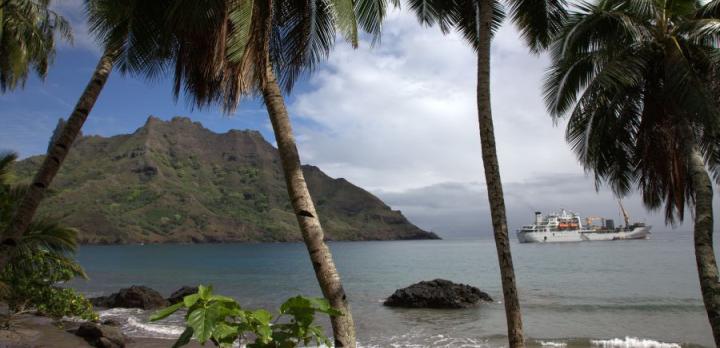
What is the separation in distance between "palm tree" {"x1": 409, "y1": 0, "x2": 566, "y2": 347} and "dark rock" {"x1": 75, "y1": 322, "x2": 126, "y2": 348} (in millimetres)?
11318

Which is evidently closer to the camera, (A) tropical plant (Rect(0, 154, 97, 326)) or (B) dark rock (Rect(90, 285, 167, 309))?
(A) tropical plant (Rect(0, 154, 97, 326))

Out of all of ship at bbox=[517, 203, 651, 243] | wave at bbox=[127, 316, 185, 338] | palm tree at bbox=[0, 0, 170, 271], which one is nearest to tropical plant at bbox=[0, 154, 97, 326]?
palm tree at bbox=[0, 0, 170, 271]

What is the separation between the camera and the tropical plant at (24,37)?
1160cm

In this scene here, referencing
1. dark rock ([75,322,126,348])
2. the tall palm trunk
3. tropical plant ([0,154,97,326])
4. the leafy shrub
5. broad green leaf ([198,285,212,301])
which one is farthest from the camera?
dark rock ([75,322,126,348])

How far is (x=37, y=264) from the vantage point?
39.6 feet

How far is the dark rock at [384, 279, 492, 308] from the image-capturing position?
26.4 m

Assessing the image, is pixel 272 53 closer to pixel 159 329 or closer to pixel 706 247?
pixel 706 247

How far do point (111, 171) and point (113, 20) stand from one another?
20256 cm

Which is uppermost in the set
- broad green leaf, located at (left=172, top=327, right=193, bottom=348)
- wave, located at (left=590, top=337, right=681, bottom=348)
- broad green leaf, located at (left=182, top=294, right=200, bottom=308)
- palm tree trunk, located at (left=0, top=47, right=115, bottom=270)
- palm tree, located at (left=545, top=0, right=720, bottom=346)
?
palm tree, located at (left=545, top=0, right=720, bottom=346)

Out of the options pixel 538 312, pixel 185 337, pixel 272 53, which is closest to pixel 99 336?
pixel 272 53

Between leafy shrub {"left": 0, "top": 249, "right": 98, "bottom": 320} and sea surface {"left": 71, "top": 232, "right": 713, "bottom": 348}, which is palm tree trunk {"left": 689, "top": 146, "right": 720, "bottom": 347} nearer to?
sea surface {"left": 71, "top": 232, "right": 713, "bottom": 348}

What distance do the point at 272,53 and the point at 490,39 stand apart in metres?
3.09

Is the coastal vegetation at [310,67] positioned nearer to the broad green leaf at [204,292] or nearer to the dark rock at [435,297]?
the broad green leaf at [204,292]

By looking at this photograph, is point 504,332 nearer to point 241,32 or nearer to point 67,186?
point 241,32
